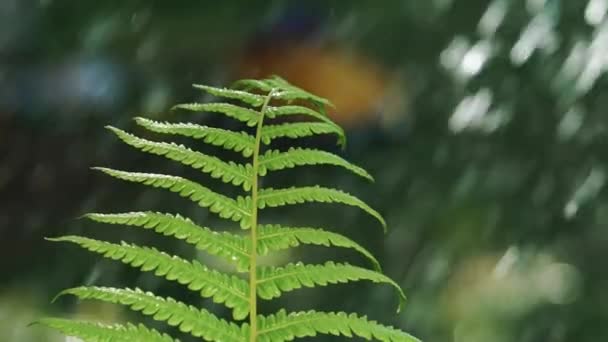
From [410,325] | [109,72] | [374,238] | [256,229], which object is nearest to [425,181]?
[374,238]

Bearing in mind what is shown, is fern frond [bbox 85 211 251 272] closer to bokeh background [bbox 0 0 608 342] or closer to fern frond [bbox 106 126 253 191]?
fern frond [bbox 106 126 253 191]

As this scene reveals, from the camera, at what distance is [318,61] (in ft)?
4.00

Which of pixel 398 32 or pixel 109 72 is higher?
pixel 398 32

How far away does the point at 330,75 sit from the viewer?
121 cm

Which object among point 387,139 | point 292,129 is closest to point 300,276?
point 292,129

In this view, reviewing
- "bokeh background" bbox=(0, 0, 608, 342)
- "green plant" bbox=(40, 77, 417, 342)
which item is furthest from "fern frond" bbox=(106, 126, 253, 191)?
"bokeh background" bbox=(0, 0, 608, 342)

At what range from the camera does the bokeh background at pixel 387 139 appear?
1.13 meters

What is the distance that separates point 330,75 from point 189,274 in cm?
79

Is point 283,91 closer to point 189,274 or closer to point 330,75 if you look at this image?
point 189,274

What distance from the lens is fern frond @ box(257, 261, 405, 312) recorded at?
47 cm

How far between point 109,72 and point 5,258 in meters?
0.32

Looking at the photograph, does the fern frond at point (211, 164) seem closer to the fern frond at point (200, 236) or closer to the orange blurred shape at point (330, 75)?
the fern frond at point (200, 236)

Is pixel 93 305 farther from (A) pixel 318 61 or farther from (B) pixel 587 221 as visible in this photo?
(B) pixel 587 221

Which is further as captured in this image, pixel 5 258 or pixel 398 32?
pixel 398 32
